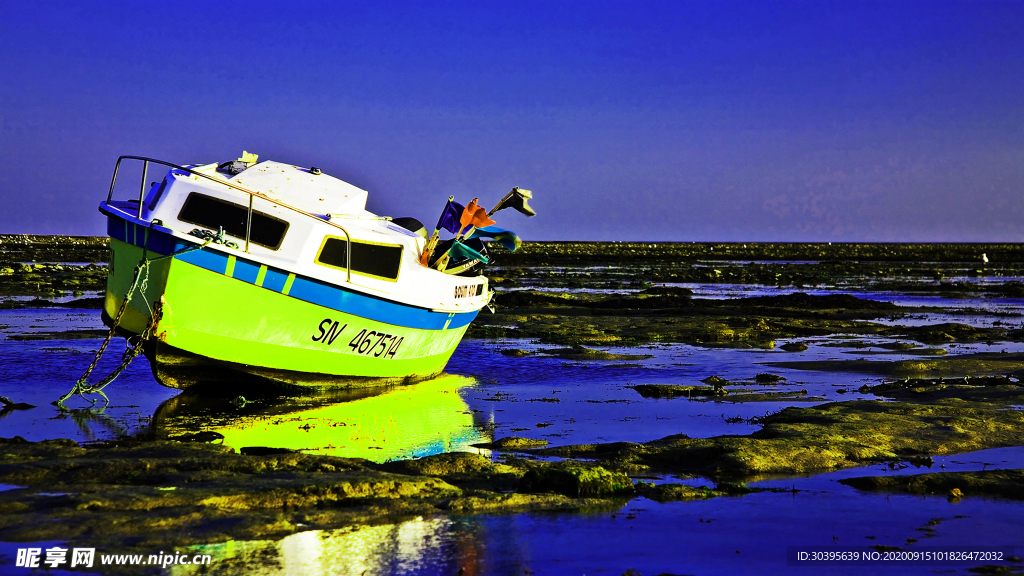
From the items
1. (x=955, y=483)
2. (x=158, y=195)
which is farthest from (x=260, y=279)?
(x=955, y=483)

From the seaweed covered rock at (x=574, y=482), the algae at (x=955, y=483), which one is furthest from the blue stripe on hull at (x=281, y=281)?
the algae at (x=955, y=483)

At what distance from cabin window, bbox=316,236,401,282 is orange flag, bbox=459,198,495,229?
2.37m

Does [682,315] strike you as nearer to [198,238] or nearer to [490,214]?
[490,214]

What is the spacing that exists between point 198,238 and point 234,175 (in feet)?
9.39

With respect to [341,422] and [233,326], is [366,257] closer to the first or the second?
[233,326]

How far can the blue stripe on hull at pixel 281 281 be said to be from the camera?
12.4 m

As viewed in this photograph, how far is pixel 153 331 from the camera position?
41.2 feet

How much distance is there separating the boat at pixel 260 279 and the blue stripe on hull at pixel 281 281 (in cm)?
2

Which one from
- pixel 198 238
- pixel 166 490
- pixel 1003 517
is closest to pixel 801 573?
pixel 1003 517

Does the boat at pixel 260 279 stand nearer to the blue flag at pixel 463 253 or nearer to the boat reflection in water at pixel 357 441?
the boat reflection in water at pixel 357 441

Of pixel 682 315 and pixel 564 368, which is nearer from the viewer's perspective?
pixel 564 368

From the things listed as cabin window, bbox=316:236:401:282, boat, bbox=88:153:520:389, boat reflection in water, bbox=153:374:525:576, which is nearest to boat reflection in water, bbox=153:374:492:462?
boat reflection in water, bbox=153:374:525:576

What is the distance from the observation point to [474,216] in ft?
55.7

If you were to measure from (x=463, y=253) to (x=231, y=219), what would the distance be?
5.10m
